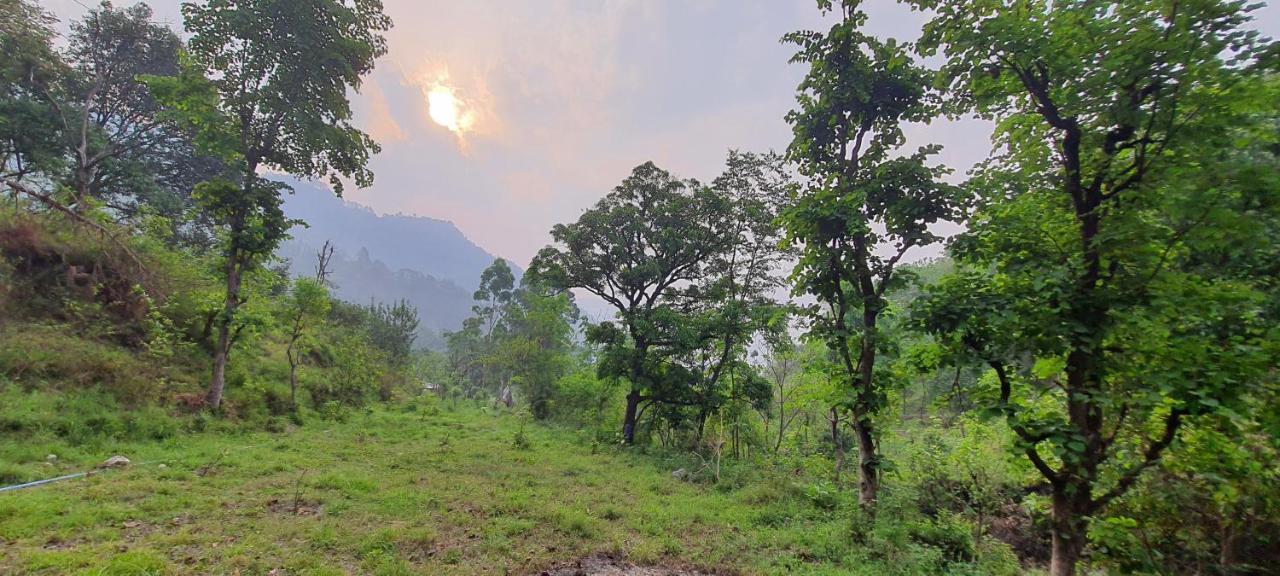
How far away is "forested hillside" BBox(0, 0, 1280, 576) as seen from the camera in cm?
372

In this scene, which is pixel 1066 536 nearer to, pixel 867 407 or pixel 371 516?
pixel 867 407

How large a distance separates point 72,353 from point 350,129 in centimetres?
A: 883

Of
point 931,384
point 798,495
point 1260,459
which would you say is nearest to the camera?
point 1260,459

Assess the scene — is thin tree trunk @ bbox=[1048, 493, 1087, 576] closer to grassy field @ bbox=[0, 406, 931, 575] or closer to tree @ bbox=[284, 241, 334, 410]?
grassy field @ bbox=[0, 406, 931, 575]

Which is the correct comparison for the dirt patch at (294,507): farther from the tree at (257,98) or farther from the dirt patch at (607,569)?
the tree at (257,98)

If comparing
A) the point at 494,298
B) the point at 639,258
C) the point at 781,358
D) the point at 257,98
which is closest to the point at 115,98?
the point at 257,98

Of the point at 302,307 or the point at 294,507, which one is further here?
the point at 302,307

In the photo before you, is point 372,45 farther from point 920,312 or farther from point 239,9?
point 920,312

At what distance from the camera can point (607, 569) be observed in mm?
6051

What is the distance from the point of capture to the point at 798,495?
10.1 meters

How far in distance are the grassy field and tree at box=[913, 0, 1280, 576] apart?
347cm

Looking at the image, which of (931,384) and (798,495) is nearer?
(798,495)

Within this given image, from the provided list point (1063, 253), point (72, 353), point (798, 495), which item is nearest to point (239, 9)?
point (72, 353)

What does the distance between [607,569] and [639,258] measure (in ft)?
39.1
